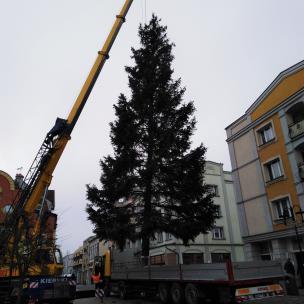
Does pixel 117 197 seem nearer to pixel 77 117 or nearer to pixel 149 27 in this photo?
pixel 77 117

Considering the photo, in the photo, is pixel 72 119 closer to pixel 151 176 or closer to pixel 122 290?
pixel 151 176

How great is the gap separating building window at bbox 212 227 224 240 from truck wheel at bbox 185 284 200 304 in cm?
2446

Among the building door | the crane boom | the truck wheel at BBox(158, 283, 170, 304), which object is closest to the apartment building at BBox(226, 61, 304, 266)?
the building door

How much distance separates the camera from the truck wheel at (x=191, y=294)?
1266 cm

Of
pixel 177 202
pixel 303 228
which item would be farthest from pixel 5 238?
pixel 303 228

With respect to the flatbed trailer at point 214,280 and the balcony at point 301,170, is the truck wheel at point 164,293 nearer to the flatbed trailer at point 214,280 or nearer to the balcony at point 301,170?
the flatbed trailer at point 214,280

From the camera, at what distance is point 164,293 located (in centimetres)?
1488

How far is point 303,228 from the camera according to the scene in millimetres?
21016

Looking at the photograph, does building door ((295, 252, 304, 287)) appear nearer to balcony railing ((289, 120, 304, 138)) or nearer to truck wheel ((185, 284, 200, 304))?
balcony railing ((289, 120, 304, 138))

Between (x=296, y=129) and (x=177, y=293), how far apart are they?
14.8m

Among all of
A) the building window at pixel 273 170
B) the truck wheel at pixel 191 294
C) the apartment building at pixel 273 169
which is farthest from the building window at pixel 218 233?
Result: the truck wheel at pixel 191 294

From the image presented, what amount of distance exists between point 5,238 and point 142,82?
1328 cm

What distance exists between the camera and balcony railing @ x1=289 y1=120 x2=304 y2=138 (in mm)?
22775

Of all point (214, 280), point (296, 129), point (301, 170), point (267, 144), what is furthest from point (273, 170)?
point (214, 280)
